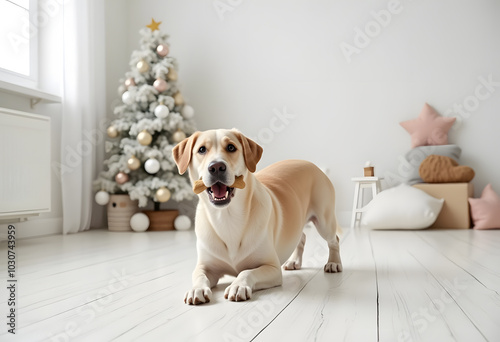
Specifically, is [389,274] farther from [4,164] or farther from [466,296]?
[4,164]

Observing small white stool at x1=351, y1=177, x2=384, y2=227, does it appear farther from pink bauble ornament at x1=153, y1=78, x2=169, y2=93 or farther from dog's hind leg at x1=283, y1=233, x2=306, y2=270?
dog's hind leg at x1=283, y1=233, x2=306, y2=270

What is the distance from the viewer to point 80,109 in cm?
415

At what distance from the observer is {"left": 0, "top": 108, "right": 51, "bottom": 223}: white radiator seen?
306cm

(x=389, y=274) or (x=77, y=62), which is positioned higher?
(x=77, y=62)

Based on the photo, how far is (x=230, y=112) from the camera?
4.98 meters

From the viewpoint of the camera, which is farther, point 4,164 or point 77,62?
point 77,62

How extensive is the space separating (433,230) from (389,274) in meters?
2.14

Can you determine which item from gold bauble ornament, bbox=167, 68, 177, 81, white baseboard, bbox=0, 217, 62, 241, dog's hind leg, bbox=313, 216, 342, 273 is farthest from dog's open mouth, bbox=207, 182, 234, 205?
gold bauble ornament, bbox=167, 68, 177, 81

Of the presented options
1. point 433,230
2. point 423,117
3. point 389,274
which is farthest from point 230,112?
point 389,274

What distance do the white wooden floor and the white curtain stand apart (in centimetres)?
134

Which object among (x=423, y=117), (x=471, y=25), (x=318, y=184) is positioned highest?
(x=471, y=25)

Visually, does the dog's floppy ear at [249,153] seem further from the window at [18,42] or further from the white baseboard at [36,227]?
the window at [18,42]

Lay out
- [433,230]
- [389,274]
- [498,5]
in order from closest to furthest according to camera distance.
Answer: [389,274] < [433,230] < [498,5]

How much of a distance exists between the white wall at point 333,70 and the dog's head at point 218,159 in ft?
10.0
